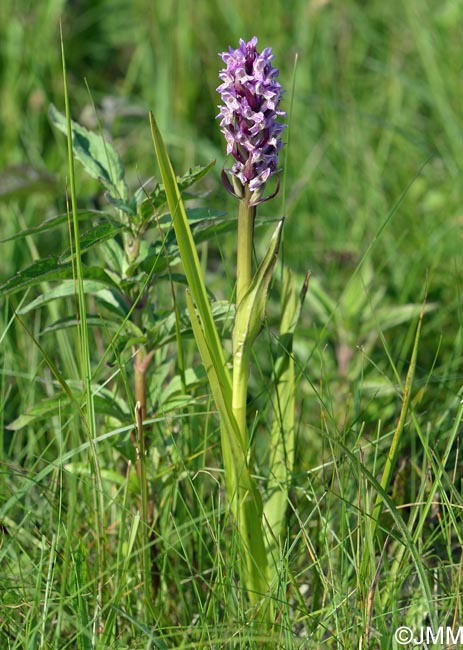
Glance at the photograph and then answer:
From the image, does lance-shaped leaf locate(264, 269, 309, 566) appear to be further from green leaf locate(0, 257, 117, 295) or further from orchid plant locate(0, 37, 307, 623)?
green leaf locate(0, 257, 117, 295)

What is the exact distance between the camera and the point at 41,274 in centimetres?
142

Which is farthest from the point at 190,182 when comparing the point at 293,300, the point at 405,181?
the point at 405,181

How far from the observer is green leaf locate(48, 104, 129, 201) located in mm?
1631

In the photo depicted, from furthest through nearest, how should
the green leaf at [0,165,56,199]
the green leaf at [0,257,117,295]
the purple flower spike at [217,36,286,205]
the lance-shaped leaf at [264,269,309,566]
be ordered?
the green leaf at [0,165,56,199] < the lance-shaped leaf at [264,269,309,566] < the green leaf at [0,257,117,295] < the purple flower spike at [217,36,286,205]

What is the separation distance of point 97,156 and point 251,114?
0.54 m

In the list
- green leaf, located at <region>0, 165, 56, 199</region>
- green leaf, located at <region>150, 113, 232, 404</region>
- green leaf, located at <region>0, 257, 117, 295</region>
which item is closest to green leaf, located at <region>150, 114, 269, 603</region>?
green leaf, located at <region>150, 113, 232, 404</region>

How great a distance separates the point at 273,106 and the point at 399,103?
255cm

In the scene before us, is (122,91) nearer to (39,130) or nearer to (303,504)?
(39,130)

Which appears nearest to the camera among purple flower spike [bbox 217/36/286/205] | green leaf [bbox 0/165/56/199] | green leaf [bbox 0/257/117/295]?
purple flower spike [bbox 217/36/286/205]

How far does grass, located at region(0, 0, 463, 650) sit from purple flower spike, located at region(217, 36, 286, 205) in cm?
23

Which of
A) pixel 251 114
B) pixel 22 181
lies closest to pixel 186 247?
pixel 251 114

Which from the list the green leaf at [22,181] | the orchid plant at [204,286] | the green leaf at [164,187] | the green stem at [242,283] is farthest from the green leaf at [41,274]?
the green leaf at [22,181]

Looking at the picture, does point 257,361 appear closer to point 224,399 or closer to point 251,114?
point 224,399

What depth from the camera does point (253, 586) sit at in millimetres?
1496
